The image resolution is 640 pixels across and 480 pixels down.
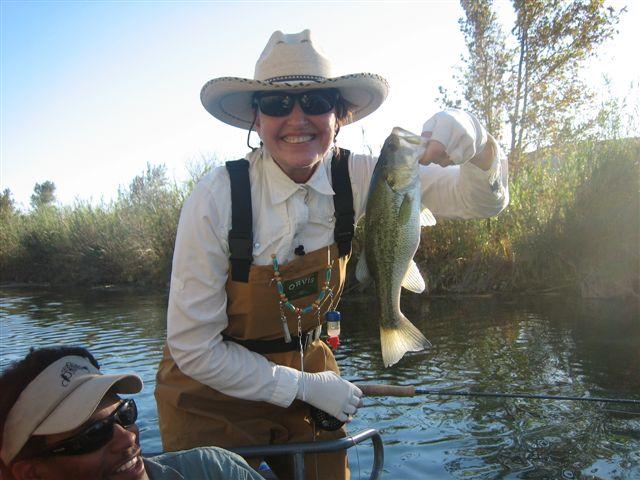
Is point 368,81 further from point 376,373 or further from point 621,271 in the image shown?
point 621,271

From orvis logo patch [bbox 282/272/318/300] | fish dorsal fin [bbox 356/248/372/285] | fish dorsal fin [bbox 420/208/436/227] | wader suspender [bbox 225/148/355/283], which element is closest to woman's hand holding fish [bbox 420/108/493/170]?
fish dorsal fin [bbox 420/208/436/227]

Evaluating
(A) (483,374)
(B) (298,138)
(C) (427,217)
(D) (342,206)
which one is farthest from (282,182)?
(A) (483,374)

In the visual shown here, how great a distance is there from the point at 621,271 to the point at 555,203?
6.26 ft

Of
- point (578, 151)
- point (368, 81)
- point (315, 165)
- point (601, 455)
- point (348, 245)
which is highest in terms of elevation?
point (578, 151)

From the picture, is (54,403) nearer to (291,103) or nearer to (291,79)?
(291,103)

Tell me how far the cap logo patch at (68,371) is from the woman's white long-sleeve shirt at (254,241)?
2.05ft

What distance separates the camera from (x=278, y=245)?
3.00 m

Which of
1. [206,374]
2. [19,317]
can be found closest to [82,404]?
[206,374]

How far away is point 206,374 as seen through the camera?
115 inches

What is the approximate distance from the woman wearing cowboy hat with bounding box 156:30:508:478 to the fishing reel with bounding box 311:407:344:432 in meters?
0.07

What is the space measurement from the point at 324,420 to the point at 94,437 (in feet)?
4.30

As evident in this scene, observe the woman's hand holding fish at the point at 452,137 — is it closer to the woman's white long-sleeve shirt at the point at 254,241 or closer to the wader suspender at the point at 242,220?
the woman's white long-sleeve shirt at the point at 254,241

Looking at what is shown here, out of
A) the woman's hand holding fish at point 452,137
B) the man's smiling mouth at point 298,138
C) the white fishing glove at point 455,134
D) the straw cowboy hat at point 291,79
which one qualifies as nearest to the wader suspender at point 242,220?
the man's smiling mouth at point 298,138

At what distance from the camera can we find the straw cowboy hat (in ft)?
9.72
